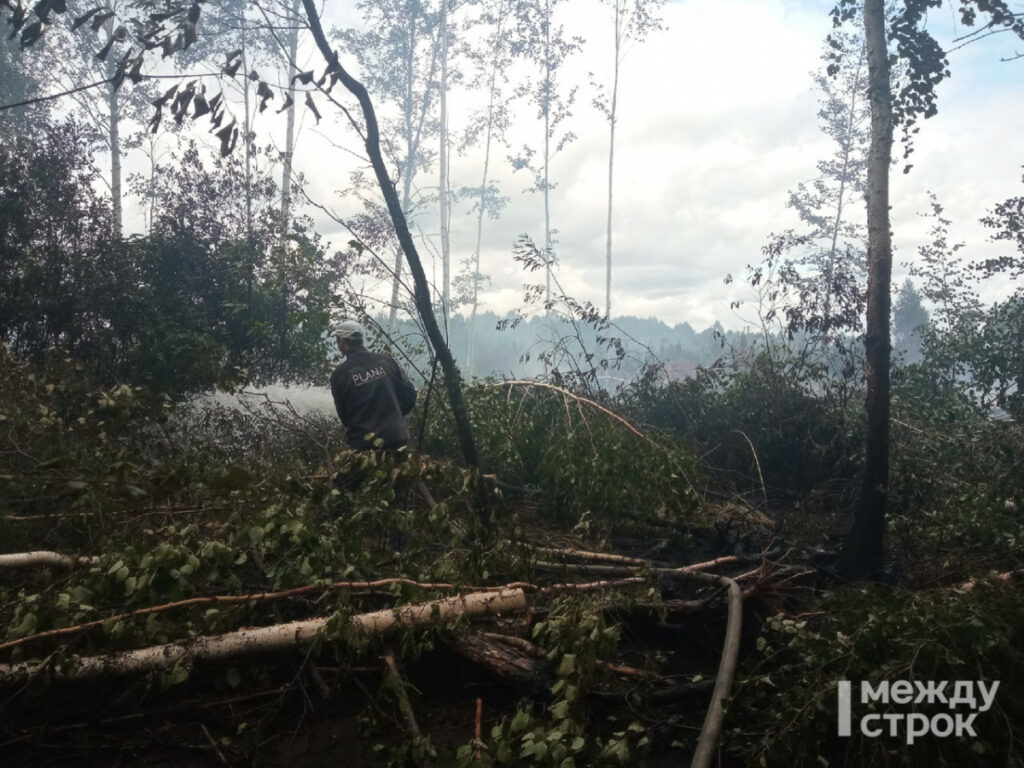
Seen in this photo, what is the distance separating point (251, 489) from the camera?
11.2ft

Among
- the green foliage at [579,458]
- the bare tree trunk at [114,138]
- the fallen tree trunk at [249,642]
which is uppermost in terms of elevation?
the bare tree trunk at [114,138]

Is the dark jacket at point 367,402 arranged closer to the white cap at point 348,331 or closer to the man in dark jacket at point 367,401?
the man in dark jacket at point 367,401

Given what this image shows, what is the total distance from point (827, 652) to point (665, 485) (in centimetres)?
257

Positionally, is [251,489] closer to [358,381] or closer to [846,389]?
[358,381]

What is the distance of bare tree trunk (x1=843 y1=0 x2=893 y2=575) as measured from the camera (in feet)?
15.1

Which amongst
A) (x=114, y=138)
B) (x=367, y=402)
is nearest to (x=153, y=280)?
(x=367, y=402)

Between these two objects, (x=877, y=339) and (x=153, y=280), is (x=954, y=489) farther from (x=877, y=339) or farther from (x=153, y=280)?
(x=153, y=280)

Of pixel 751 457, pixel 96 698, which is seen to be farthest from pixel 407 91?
pixel 96 698

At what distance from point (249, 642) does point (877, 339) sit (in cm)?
435

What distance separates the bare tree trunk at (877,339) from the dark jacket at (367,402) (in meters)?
3.39

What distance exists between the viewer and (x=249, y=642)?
3068 mm

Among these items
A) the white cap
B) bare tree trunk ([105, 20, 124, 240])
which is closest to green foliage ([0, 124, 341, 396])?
the white cap

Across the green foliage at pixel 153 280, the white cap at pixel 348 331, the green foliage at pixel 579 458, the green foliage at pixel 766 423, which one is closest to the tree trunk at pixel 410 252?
the white cap at pixel 348 331

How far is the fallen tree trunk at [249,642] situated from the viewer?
2.82 m
